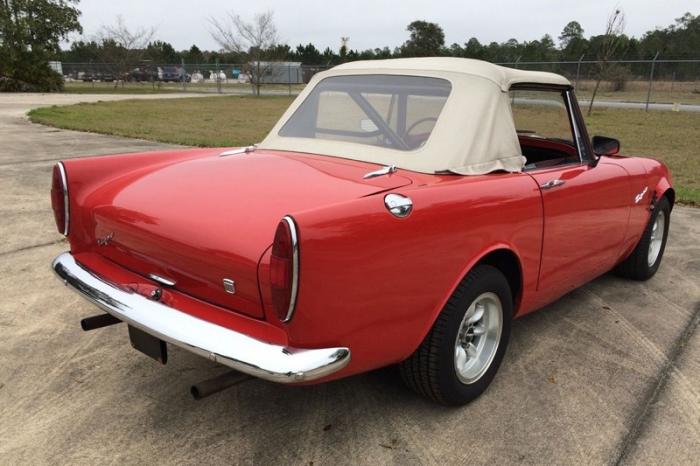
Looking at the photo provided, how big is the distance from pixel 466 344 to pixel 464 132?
97cm

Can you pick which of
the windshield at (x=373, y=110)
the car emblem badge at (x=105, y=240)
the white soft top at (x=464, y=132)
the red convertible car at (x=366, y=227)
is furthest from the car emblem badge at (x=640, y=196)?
the car emblem badge at (x=105, y=240)

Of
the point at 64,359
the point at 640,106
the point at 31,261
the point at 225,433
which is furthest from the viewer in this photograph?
the point at 640,106

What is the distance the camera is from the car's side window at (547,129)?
10.7 ft

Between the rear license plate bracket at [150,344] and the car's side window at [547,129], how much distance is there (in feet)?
7.13

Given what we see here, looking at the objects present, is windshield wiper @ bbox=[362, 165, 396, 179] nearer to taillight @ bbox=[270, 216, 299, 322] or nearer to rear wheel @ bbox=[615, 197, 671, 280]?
→ taillight @ bbox=[270, 216, 299, 322]

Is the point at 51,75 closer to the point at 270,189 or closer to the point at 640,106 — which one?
the point at 640,106

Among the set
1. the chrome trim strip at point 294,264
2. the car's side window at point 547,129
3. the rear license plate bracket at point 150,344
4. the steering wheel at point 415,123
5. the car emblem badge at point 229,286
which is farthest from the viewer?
the car's side window at point 547,129

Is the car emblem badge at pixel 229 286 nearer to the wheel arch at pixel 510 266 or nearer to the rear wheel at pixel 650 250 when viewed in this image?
the wheel arch at pixel 510 266

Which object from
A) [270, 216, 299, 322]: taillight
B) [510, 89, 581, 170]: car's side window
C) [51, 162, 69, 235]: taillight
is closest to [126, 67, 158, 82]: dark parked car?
[51, 162, 69, 235]: taillight

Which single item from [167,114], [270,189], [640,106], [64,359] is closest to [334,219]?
[270,189]

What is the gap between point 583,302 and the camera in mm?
3859

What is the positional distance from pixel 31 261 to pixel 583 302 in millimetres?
3999

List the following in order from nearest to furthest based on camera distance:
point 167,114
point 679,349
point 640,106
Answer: point 679,349 → point 167,114 → point 640,106

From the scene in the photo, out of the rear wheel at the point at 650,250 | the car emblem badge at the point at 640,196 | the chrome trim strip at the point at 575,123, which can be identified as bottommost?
the rear wheel at the point at 650,250
